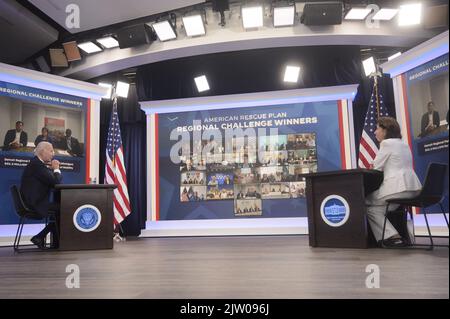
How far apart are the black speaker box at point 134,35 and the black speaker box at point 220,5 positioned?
1259 millimetres

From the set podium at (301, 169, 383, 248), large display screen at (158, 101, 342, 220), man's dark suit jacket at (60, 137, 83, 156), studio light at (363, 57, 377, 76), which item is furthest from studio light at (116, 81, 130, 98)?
podium at (301, 169, 383, 248)

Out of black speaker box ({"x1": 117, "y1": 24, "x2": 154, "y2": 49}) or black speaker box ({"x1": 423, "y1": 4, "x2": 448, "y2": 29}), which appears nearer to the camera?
black speaker box ({"x1": 423, "y1": 4, "x2": 448, "y2": 29})

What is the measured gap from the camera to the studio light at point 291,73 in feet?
23.9

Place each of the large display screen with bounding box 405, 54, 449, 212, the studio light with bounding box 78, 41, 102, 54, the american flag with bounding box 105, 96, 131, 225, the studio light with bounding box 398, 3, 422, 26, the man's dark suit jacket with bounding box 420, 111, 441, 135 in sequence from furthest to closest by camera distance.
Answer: the studio light with bounding box 78, 41, 102, 54, the american flag with bounding box 105, 96, 131, 225, the studio light with bounding box 398, 3, 422, 26, the man's dark suit jacket with bounding box 420, 111, 441, 135, the large display screen with bounding box 405, 54, 449, 212

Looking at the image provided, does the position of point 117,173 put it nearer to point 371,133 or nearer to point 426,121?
point 371,133

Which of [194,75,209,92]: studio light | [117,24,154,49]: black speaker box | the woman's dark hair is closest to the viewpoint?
the woman's dark hair

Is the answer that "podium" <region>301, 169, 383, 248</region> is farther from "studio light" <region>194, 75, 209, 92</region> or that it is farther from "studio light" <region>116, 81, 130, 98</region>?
"studio light" <region>116, 81, 130, 98</region>

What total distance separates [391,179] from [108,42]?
5389 millimetres

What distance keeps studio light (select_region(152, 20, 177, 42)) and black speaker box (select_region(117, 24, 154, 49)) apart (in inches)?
6.9

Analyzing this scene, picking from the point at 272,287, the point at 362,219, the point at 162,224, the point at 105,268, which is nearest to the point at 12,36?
the point at 162,224

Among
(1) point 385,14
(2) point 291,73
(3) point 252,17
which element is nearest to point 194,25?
(3) point 252,17

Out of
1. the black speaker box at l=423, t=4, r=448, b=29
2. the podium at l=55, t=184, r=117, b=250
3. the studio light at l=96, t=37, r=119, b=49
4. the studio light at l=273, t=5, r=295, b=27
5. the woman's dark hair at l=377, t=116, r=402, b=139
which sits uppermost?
the studio light at l=273, t=5, r=295, b=27

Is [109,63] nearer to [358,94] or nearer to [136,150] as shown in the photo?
[136,150]

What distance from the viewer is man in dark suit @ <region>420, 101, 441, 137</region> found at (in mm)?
5598
